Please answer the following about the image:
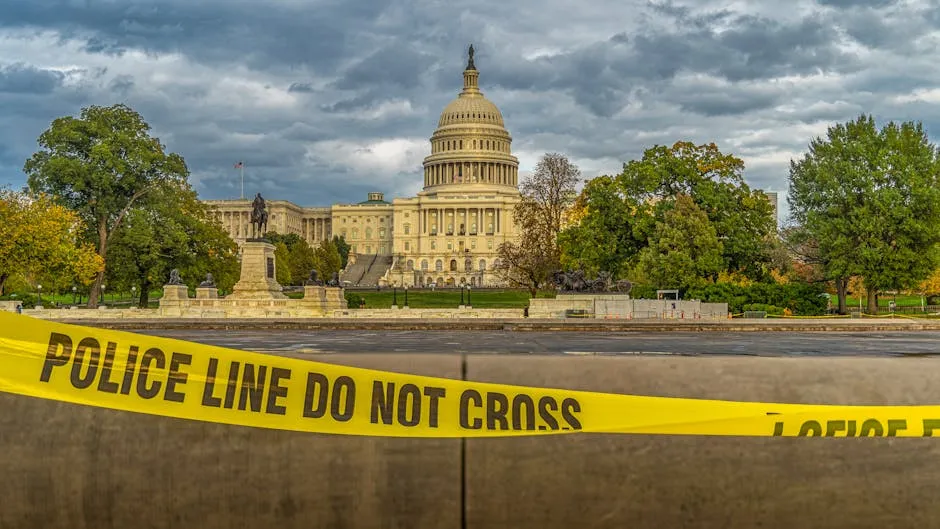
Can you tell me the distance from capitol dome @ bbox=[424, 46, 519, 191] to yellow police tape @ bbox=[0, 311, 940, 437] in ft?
550

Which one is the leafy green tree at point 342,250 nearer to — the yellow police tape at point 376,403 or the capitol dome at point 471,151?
the capitol dome at point 471,151

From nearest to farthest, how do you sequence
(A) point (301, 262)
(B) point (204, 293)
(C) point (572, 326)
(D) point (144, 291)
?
(C) point (572, 326) → (B) point (204, 293) → (D) point (144, 291) → (A) point (301, 262)

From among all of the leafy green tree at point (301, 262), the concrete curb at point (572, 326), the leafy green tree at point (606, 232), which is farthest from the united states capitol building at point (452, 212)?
the concrete curb at point (572, 326)

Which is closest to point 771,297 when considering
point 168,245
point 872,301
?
point 872,301

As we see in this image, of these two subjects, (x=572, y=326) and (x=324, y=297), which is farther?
(x=324, y=297)

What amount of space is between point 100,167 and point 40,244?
31.4 ft

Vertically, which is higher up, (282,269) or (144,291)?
(282,269)

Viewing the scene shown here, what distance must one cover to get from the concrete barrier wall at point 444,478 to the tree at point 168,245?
5624 centimetres

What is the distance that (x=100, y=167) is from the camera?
192 ft

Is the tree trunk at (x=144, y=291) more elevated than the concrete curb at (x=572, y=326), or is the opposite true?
the tree trunk at (x=144, y=291)

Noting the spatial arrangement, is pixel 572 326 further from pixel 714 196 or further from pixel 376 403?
pixel 376 403

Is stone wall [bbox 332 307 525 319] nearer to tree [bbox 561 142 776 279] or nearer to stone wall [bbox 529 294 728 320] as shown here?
stone wall [bbox 529 294 728 320]

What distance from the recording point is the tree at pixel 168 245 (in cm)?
5834

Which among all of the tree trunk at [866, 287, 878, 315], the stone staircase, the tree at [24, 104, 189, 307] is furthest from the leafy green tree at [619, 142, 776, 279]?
the stone staircase
